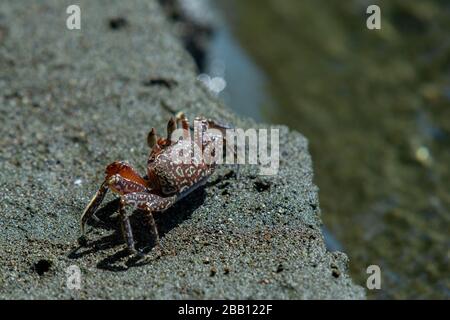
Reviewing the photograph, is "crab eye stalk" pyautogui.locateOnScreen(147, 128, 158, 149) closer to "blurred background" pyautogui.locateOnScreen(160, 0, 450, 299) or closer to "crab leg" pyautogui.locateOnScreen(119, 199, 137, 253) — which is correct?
"crab leg" pyautogui.locateOnScreen(119, 199, 137, 253)

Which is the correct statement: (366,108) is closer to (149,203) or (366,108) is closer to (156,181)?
(156,181)

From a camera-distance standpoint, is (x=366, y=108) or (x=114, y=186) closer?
(x=114, y=186)

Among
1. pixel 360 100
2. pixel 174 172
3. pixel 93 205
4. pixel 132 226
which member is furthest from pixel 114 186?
pixel 360 100

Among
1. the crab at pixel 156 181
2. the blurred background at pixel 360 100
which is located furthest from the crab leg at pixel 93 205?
the blurred background at pixel 360 100

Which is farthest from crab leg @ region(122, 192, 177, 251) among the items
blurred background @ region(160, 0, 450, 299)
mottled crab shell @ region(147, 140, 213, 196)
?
blurred background @ region(160, 0, 450, 299)

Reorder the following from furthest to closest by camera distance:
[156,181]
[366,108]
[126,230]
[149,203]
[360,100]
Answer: [360,100] → [366,108] → [156,181] → [149,203] → [126,230]

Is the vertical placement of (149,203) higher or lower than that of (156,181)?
lower
